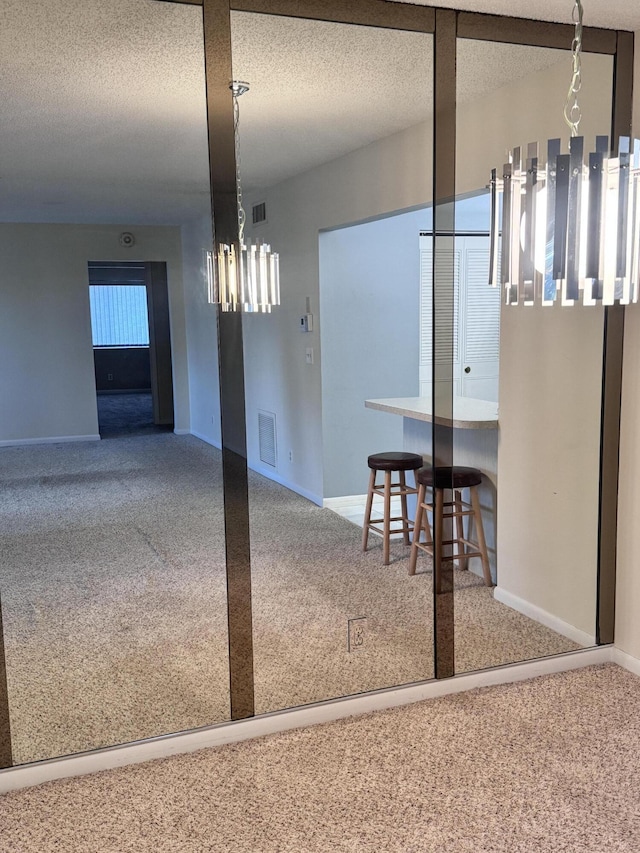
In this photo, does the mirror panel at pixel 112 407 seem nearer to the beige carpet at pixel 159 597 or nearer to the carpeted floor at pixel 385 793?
the beige carpet at pixel 159 597

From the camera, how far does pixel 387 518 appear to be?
9.46 ft

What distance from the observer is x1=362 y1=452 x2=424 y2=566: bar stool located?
286 cm

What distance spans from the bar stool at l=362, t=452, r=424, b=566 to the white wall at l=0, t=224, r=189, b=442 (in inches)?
31.8

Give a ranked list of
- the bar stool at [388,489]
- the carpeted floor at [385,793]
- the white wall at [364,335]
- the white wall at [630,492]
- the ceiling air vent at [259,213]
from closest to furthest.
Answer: the carpeted floor at [385,793] < the ceiling air vent at [259,213] < the white wall at [364,335] < the bar stool at [388,489] < the white wall at [630,492]

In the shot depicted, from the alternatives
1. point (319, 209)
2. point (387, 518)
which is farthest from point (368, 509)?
point (319, 209)

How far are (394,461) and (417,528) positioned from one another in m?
0.27

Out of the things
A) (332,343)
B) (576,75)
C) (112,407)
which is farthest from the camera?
(332,343)

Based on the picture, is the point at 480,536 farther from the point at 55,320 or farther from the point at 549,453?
the point at 55,320

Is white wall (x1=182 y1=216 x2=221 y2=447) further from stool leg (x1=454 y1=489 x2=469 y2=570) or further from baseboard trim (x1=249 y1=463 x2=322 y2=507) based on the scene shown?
stool leg (x1=454 y1=489 x2=469 y2=570)

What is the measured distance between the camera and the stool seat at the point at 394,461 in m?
2.86

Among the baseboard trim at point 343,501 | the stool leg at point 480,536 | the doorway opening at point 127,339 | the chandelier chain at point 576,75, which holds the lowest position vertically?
the stool leg at point 480,536

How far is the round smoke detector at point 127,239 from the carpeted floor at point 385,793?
170 centimetres

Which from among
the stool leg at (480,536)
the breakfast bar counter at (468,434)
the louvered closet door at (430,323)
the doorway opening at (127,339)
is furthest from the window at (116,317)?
the stool leg at (480,536)

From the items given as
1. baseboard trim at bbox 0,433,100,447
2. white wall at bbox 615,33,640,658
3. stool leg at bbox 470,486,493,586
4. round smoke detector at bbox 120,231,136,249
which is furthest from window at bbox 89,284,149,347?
white wall at bbox 615,33,640,658
